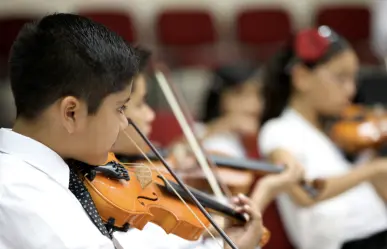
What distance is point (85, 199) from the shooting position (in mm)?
848

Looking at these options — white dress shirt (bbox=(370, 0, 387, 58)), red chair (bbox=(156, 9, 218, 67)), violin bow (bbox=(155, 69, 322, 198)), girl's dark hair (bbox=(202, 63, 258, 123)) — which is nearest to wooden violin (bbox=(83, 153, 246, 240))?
violin bow (bbox=(155, 69, 322, 198))

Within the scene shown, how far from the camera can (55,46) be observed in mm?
805

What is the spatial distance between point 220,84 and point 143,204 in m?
1.84

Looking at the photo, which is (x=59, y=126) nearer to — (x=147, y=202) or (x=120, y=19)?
(x=147, y=202)

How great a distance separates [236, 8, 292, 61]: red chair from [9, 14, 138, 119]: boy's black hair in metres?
2.91

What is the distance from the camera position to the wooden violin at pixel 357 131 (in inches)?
72.5

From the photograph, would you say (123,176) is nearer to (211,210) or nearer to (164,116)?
(211,210)

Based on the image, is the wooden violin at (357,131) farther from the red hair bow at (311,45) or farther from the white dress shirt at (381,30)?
the white dress shirt at (381,30)

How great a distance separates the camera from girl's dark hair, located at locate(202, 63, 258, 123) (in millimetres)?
2688

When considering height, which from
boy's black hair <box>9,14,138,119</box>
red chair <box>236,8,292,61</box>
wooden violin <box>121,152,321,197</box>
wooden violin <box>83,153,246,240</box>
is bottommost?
red chair <box>236,8,292,61</box>

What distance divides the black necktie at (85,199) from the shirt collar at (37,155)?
17 mm

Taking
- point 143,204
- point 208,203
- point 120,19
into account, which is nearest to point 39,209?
point 143,204

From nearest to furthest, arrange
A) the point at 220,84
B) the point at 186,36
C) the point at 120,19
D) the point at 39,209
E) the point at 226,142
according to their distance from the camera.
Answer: the point at 39,209 → the point at 226,142 → the point at 220,84 → the point at 120,19 → the point at 186,36

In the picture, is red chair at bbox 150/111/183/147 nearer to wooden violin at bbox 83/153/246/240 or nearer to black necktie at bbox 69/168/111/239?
wooden violin at bbox 83/153/246/240
